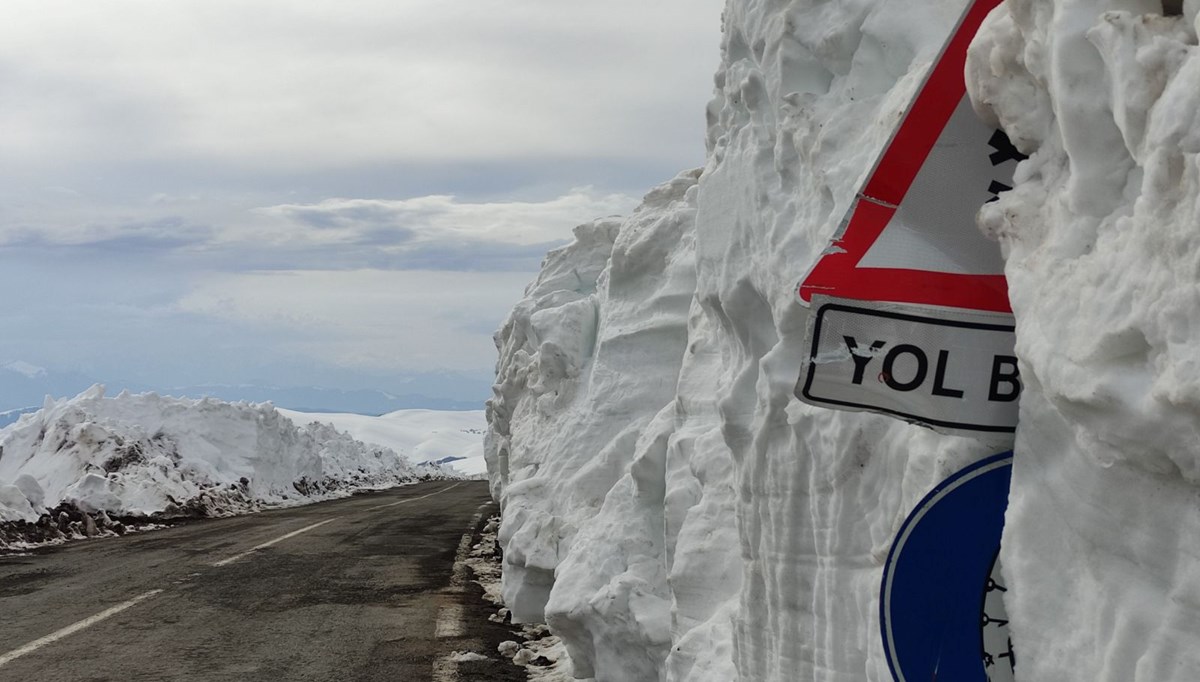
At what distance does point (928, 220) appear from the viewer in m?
2.34

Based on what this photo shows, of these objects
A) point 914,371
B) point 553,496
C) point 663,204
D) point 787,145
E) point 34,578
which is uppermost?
point 663,204

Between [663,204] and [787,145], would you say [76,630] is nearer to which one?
[663,204]

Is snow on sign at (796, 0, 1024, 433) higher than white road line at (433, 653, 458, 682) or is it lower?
higher

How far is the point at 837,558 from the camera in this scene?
3.44 metres

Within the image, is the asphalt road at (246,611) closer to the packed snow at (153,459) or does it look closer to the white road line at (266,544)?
the white road line at (266,544)

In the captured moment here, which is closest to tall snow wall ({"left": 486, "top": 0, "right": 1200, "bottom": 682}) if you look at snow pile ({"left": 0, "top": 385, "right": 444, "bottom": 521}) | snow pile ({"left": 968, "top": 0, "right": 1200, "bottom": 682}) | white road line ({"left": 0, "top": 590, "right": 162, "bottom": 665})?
snow pile ({"left": 968, "top": 0, "right": 1200, "bottom": 682})

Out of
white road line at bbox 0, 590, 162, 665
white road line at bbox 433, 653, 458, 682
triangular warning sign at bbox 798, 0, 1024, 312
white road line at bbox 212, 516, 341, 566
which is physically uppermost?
triangular warning sign at bbox 798, 0, 1024, 312

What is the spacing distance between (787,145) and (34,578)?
10518 millimetres

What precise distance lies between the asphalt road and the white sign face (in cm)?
535

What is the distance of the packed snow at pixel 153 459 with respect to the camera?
20609 millimetres

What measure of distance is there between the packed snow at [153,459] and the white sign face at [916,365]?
16.9 metres

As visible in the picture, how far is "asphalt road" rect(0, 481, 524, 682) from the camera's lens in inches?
284

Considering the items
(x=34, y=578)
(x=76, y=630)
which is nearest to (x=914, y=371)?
(x=76, y=630)

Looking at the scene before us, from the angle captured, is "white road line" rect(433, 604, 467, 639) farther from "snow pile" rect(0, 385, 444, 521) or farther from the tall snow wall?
"snow pile" rect(0, 385, 444, 521)
